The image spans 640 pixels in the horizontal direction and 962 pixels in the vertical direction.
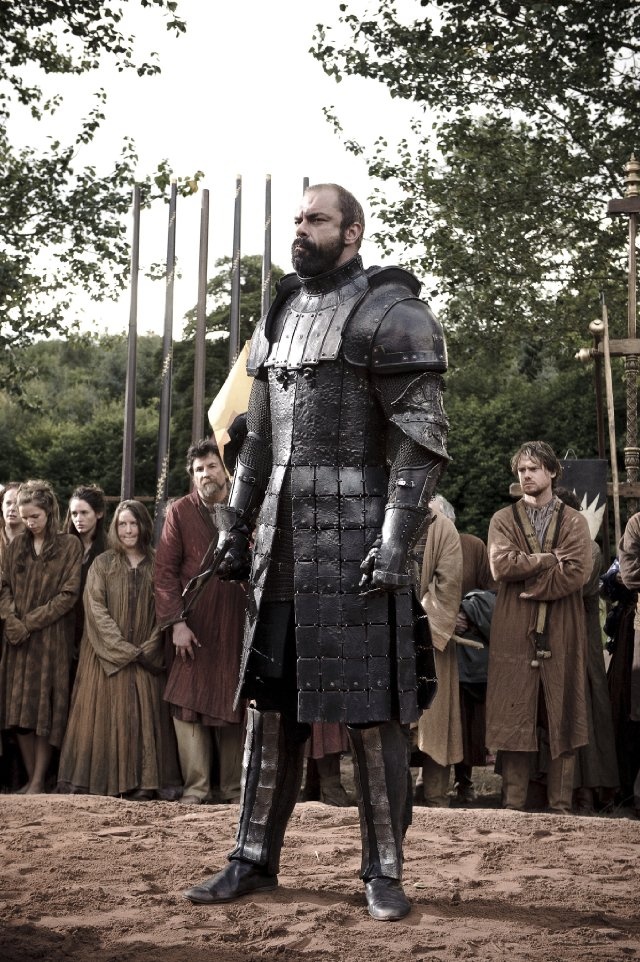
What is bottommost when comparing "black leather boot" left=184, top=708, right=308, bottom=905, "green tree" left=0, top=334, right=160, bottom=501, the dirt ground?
the dirt ground

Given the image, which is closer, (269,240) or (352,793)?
(352,793)

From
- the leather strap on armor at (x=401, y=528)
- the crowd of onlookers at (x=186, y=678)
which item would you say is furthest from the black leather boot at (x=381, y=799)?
the crowd of onlookers at (x=186, y=678)

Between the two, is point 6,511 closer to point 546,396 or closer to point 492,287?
point 492,287

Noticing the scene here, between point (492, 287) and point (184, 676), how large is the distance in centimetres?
745

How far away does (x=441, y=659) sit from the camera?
667cm

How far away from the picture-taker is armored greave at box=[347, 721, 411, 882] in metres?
3.88

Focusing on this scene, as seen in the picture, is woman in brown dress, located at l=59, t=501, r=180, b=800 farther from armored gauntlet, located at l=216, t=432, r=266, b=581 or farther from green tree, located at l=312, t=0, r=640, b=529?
green tree, located at l=312, t=0, r=640, b=529

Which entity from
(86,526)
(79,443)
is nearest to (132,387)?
(86,526)

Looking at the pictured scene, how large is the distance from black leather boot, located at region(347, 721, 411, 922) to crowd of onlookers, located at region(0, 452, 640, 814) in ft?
8.05

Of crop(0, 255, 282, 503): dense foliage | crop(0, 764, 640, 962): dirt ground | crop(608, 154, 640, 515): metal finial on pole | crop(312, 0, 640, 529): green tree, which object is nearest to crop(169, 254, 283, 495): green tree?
crop(0, 255, 282, 503): dense foliage

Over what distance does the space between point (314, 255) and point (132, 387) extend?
17.2 feet

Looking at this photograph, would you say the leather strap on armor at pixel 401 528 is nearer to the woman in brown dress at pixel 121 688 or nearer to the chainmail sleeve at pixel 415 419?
the chainmail sleeve at pixel 415 419

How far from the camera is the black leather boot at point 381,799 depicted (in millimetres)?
3877

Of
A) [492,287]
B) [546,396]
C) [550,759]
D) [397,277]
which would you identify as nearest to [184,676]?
[550,759]
